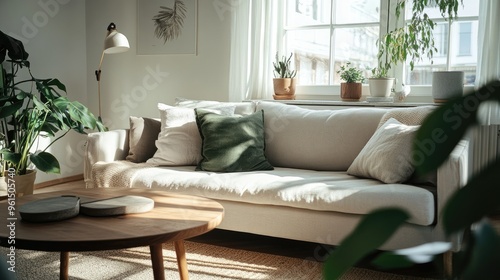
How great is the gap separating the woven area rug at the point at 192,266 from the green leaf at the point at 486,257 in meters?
2.46

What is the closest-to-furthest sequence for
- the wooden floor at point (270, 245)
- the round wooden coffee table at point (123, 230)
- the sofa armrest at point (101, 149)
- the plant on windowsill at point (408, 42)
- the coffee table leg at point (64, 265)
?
the round wooden coffee table at point (123, 230) < the coffee table leg at point (64, 265) < the wooden floor at point (270, 245) < the sofa armrest at point (101, 149) < the plant on windowsill at point (408, 42)

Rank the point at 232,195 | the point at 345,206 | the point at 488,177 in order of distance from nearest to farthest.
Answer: the point at 488,177
the point at 345,206
the point at 232,195

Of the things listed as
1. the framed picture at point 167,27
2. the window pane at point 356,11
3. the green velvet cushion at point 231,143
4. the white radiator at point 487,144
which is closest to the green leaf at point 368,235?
the green velvet cushion at point 231,143

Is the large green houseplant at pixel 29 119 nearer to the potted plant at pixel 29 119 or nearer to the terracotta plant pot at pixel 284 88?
the potted plant at pixel 29 119

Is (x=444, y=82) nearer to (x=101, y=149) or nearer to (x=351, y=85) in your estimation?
(x=351, y=85)

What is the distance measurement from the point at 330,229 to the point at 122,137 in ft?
5.51

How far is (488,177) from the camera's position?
0.15 meters

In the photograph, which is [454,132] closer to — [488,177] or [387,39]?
[488,177]

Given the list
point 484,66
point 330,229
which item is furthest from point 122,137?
point 484,66

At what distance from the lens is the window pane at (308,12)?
4.23 m

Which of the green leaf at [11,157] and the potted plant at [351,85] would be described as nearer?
the green leaf at [11,157]

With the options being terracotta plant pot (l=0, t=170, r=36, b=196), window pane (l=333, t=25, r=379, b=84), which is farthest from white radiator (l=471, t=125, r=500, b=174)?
terracotta plant pot (l=0, t=170, r=36, b=196)

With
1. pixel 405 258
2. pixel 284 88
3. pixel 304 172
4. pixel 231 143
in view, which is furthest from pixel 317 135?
pixel 405 258

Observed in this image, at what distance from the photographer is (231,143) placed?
3279 mm
